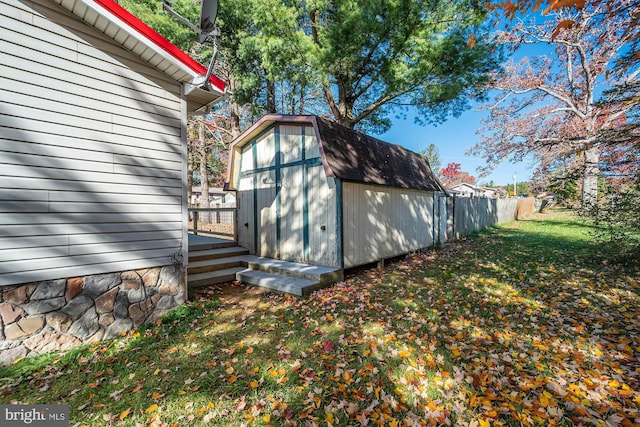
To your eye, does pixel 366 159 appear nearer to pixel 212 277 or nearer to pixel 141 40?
pixel 212 277

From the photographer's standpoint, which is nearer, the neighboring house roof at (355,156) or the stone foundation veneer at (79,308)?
the stone foundation veneer at (79,308)

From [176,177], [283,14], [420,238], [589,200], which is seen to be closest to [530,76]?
[589,200]

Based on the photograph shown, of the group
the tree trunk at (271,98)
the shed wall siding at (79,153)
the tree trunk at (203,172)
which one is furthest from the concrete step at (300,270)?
the tree trunk at (203,172)

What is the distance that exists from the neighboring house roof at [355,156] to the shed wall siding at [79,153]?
2.65m

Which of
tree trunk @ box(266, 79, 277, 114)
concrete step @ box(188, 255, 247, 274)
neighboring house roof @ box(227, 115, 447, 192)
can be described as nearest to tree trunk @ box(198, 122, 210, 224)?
tree trunk @ box(266, 79, 277, 114)

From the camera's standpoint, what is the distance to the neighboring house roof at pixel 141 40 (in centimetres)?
328

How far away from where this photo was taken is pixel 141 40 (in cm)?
355

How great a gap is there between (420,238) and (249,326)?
667 centimetres

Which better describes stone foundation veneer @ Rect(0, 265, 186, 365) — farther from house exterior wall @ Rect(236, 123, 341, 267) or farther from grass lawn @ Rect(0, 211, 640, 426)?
house exterior wall @ Rect(236, 123, 341, 267)

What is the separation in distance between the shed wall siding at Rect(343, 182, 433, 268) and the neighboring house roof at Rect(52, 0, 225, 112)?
11.0 feet

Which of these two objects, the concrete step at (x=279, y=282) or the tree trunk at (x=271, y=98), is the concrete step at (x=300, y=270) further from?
the tree trunk at (x=271, y=98)

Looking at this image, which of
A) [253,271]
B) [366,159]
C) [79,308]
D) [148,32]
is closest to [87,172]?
[79,308]

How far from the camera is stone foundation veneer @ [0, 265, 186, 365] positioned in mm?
2984

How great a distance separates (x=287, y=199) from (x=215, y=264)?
2.28 m
